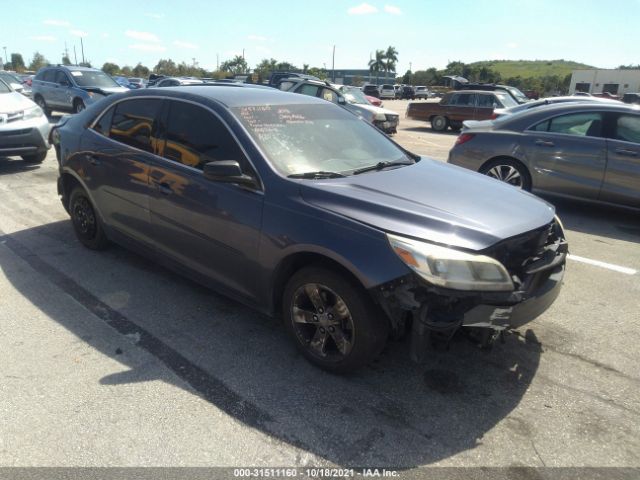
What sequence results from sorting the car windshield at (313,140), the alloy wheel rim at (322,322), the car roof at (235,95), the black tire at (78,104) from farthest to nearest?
the black tire at (78,104) → the car roof at (235,95) → the car windshield at (313,140) → the alloy wheel rim at (322,322)

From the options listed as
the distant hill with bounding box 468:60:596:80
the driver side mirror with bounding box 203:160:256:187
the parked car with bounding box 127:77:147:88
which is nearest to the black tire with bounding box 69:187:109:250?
the driver side mirror with bounding box 203:160:256:187

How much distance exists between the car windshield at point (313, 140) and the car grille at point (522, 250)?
3.96ft

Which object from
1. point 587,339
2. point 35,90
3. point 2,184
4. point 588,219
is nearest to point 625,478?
point 587,339

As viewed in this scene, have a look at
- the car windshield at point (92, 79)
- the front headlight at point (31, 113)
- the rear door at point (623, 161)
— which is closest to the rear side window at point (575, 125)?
the rear door at point (623, 161)

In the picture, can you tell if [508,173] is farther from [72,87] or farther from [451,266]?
[72,87]

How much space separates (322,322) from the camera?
3000 mm

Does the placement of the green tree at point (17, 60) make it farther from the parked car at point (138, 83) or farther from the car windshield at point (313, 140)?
the car windshield at point (313, 140)

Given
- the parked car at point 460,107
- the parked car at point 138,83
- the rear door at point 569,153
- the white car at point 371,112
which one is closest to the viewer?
the rear door at point 569,153

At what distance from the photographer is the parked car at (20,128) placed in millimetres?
8180

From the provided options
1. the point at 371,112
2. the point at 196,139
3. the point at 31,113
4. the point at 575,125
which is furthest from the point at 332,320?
the point at 371,112

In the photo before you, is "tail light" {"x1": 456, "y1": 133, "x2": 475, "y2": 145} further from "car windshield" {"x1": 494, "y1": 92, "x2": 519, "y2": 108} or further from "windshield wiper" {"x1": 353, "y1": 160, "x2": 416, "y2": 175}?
"car windshield" {"x1": 494, "y1": 92, "x2": 519, "y2": 108}

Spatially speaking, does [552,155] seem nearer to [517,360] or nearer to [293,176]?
[517,360]

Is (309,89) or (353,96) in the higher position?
(309,89)

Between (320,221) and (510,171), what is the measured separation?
203 inches
